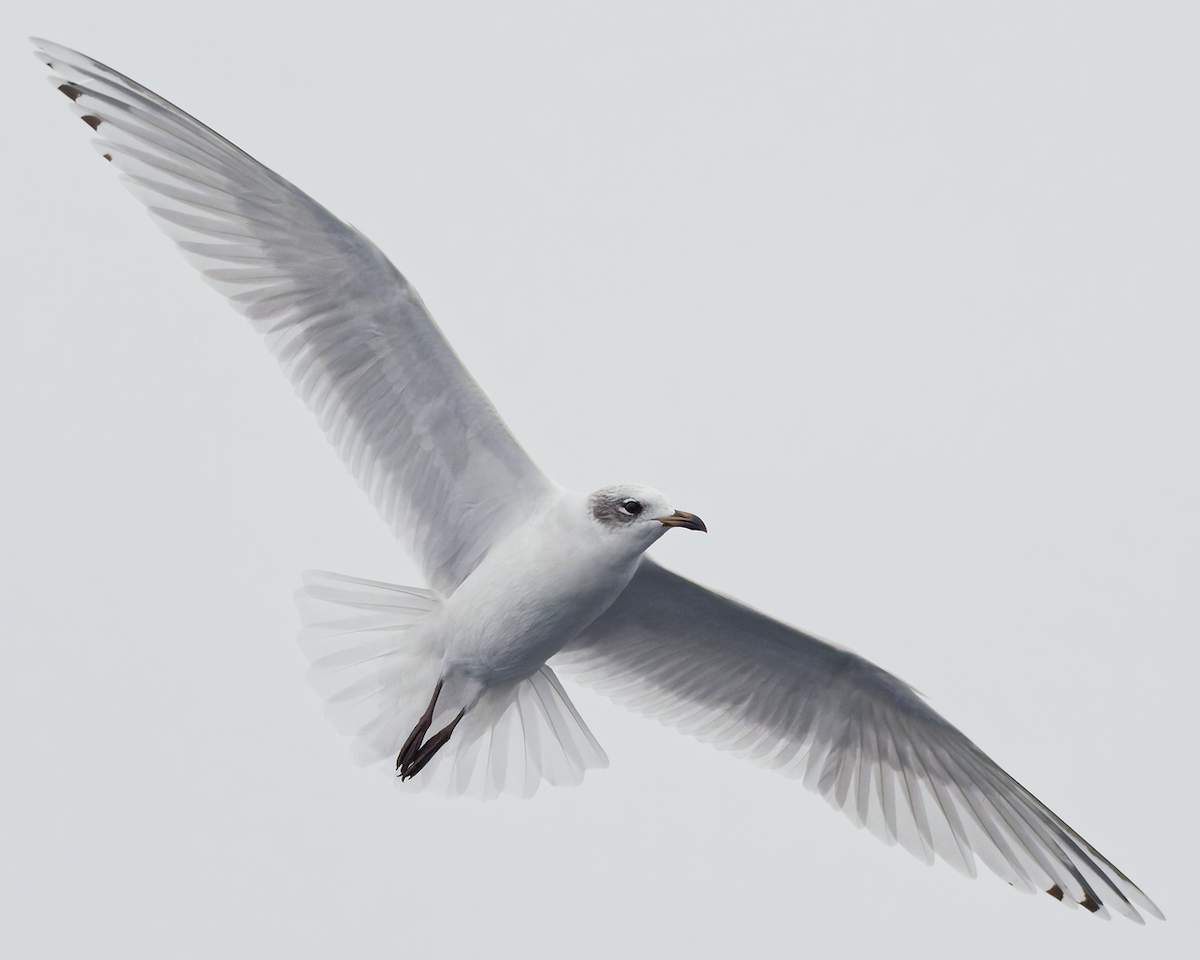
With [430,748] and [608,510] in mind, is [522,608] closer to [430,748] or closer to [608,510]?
[608,510]

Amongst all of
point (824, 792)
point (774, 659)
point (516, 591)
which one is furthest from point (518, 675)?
point (824, 792)

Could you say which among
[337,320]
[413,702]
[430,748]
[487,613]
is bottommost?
[430,748]

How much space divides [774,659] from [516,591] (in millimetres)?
1314

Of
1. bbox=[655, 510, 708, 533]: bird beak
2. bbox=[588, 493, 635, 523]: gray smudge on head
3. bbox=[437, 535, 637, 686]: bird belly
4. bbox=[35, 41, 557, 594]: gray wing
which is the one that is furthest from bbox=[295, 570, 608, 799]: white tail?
bbox=[655, 510, 708, 533]: bird beak

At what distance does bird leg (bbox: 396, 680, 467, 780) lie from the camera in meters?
5.16

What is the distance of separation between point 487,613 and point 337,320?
4.03 ft

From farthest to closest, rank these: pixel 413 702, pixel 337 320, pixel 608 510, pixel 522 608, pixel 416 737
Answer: pixel 413 702, pixel 416 737, pixel 337 320, pixel 522 608, pixel 608 510

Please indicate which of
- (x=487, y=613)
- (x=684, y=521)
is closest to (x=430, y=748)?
(x=487, y=613)

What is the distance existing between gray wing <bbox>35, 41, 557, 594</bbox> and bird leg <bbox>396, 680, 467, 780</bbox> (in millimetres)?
532

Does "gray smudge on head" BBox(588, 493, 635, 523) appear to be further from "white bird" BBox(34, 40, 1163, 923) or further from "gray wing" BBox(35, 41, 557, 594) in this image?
"gray wing" BBox(35, 41, 557, 594)

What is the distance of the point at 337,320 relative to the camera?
5.03 metres

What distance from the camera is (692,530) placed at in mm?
4703

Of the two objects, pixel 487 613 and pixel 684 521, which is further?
pixel 487 613

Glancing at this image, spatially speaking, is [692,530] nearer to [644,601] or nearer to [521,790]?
[644,601]
